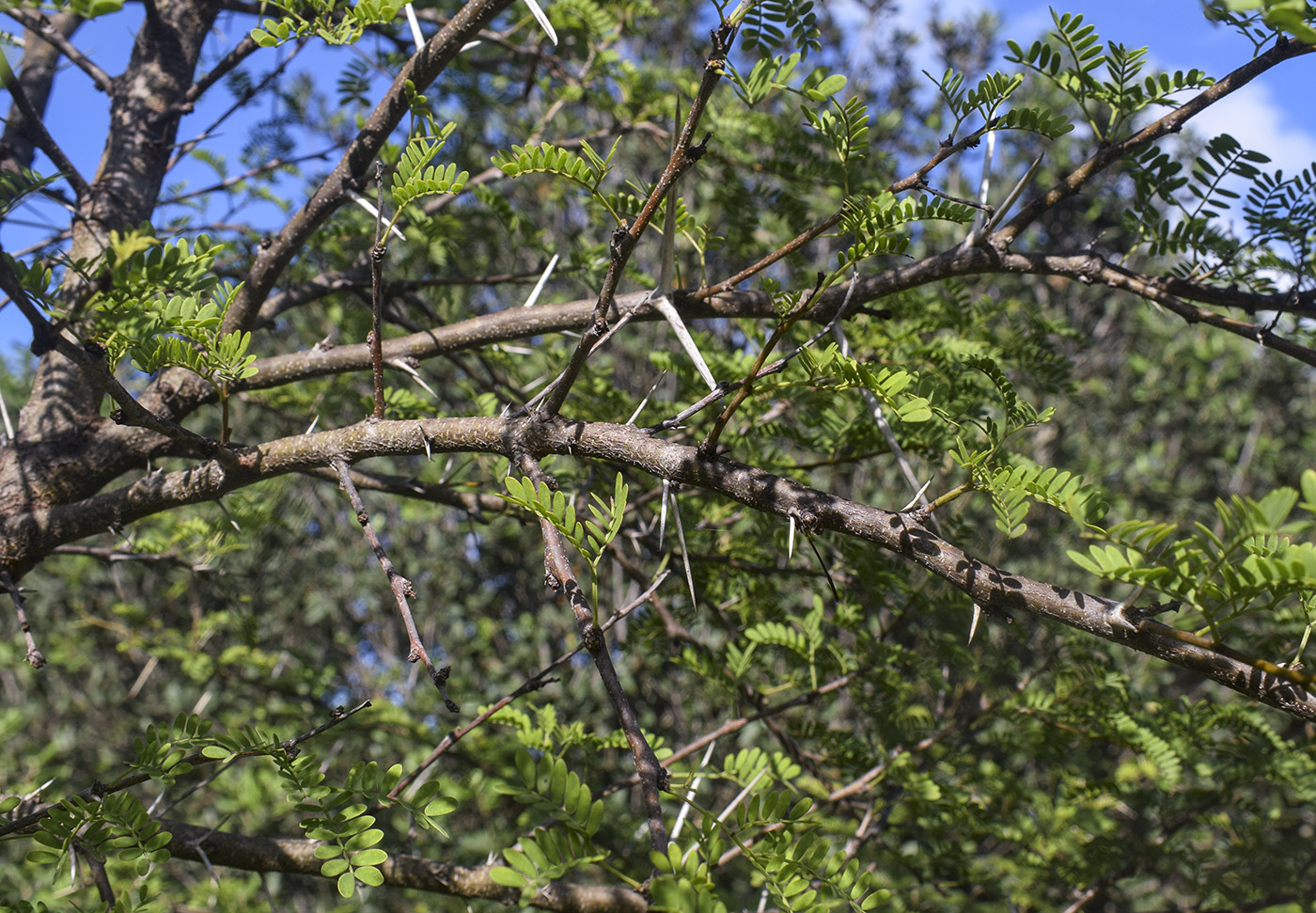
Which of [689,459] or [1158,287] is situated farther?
[1158,287]

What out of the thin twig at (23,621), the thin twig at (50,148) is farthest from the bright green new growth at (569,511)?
the thin twig at (50,148)

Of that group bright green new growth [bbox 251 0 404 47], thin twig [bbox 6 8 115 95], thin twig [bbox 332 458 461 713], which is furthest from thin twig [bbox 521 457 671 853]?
thin twig [bbox 6 8 115 95]

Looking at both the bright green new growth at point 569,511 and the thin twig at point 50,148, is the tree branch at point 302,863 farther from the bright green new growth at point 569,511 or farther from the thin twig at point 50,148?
the thin twig at point 50,148

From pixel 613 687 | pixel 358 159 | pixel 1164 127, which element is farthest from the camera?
pixel 358 159

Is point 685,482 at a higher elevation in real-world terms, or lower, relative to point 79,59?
lower

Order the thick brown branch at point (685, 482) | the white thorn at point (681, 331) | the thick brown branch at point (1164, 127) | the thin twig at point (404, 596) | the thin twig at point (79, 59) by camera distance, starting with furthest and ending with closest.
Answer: the thin twig at point (79, 59), the thick brown branch at point (1164, 127), the white thorn at point (681, 331), the thin twig at point (404, 596), the thick brown branch at point (685, 482)

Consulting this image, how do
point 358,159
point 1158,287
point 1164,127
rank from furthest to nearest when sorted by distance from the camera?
point 358,159 < point 1158,287 < point 1164,127

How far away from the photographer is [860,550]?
1.79 metres

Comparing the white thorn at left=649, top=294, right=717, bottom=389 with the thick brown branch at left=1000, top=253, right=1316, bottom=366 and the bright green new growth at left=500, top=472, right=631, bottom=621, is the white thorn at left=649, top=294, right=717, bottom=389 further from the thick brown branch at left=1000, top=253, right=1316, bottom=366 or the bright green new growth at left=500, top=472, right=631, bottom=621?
the thick brown branch at left=1000, top=253, right=1316, bottom=366

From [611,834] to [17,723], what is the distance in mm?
2682

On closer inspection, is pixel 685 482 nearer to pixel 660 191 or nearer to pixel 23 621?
pixel 660 191

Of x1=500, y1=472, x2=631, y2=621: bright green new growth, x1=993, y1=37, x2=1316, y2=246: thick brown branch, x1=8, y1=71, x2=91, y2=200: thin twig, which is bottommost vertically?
x1=500, y1=472, x2=631, y2=621: bright green new growth

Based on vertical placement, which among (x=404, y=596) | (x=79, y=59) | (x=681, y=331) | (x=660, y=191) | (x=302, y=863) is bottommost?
(x=302, y=863)

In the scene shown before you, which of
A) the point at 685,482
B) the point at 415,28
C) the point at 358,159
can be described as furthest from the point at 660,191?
the point at 358,159
